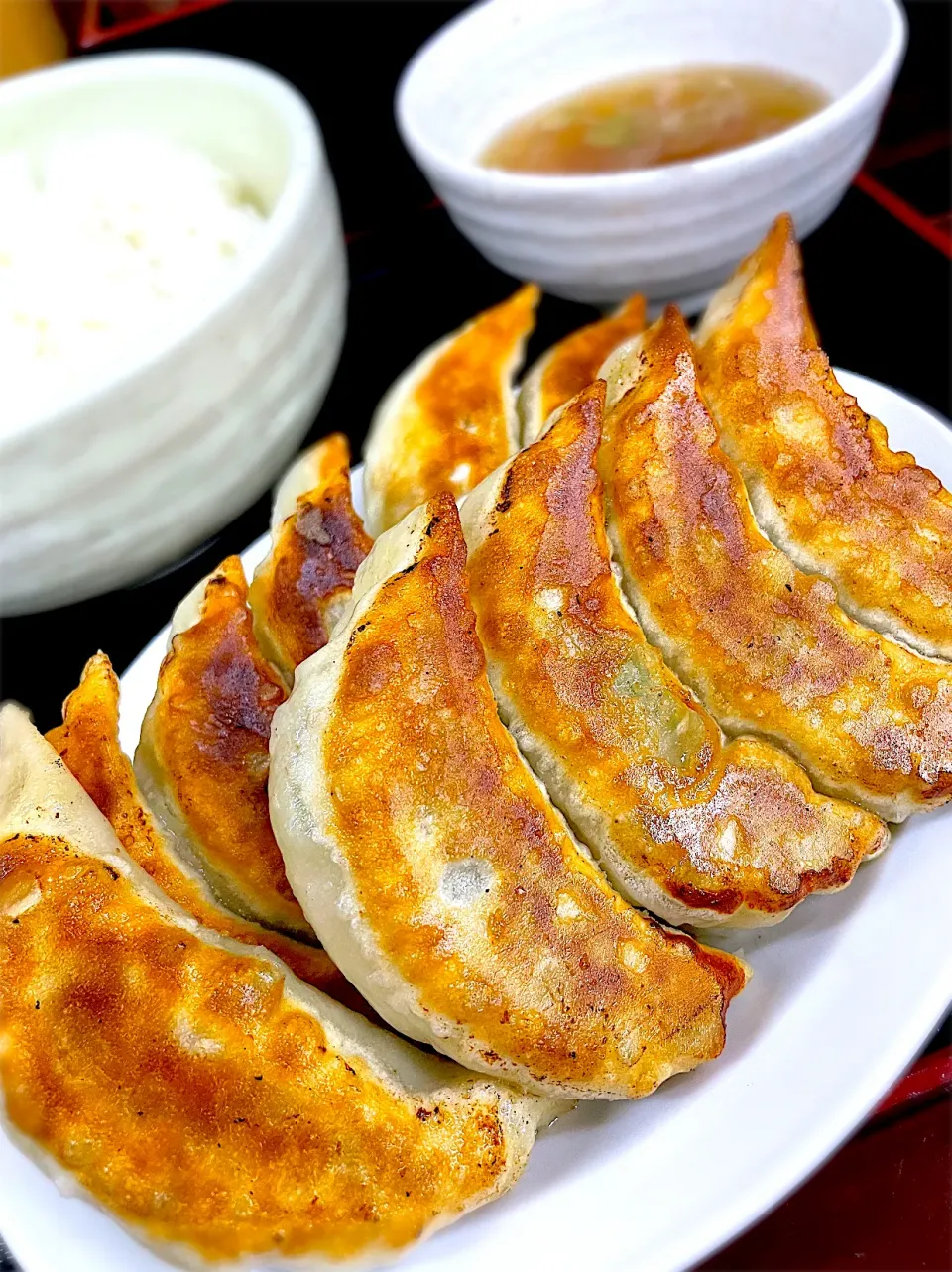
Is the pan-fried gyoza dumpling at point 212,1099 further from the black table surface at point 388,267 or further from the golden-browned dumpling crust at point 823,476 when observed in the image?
the black table surface at point 388,267

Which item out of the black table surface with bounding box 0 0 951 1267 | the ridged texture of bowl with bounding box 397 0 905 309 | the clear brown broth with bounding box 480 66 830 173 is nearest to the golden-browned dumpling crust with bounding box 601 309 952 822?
the ridged texture of bowl with bounding box 397 0 905 309

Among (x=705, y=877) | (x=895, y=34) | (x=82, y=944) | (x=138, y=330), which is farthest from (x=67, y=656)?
(x=895, y=34)

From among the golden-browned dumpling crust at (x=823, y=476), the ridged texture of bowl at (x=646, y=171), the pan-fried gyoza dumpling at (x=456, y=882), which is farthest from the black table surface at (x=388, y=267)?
the pan-fried gyoza dumpling at (x=456, y=882)

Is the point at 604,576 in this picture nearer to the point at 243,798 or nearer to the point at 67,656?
the point at 243,798

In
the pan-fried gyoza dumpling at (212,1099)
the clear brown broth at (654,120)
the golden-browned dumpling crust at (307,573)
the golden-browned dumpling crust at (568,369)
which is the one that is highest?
the clear brown broth at (654,120)

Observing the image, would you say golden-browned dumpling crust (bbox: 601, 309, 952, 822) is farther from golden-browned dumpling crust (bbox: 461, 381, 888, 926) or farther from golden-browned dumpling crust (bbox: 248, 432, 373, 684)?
Answer: golden-browned dumpling crust (bbox: 248, 432, 373, 684)

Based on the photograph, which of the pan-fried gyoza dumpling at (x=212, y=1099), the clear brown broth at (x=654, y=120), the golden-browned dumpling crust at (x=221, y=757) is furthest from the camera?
the clear brown broth at (x=654, y=120)
